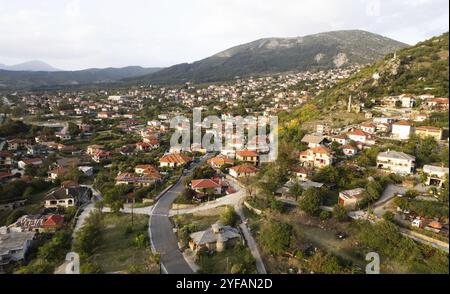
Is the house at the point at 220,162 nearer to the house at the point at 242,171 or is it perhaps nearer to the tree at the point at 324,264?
the house at the point at 242,171

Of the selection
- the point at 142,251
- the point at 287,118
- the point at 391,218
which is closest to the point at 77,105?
the point at 287,118

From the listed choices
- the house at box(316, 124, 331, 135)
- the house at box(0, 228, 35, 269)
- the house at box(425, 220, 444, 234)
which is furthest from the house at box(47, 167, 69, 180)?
the house at box(425, 220, 444, 234)

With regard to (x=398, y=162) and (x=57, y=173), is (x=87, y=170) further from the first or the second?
(x=398, y=162)

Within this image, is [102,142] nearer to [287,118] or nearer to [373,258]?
[287,118]
